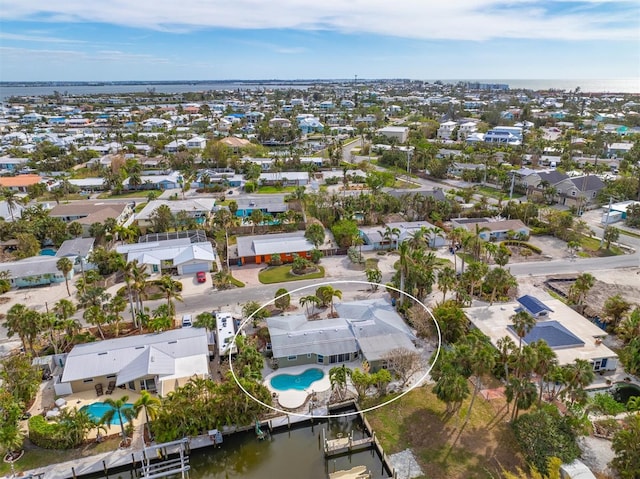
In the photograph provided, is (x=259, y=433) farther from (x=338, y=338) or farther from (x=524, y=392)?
(x=524, y=392)

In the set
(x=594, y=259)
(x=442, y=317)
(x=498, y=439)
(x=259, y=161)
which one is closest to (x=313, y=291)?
(x=442, y=317)

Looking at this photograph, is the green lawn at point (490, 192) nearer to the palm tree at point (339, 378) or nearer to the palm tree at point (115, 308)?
the palm tree at point (339, 378)

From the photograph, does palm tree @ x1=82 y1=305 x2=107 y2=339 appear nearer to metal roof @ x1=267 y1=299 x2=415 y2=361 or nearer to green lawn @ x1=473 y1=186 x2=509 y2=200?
metal roof @ x1=267 y1=299 x2=415 y2=361

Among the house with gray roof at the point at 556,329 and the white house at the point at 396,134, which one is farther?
the white house at the point at 396,134

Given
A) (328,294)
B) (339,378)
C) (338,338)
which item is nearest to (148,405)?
(339,378)

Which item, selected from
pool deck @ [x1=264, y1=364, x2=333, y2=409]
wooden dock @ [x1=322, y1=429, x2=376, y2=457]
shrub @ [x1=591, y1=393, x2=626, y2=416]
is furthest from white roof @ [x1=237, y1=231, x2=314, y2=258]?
shrub @ [x1=591, y1=393, x2=626, y2=416]

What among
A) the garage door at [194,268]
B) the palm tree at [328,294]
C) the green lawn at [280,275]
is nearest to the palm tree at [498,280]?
the palm tree at [328,294]

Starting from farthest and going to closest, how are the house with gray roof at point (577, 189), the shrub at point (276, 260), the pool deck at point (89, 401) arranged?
1. the house with gray roof at point (577, 189)
2. the shrub at point (276, 260)
3. the pool deck at point (89, 401)

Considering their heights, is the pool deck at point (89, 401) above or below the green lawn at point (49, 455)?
above
